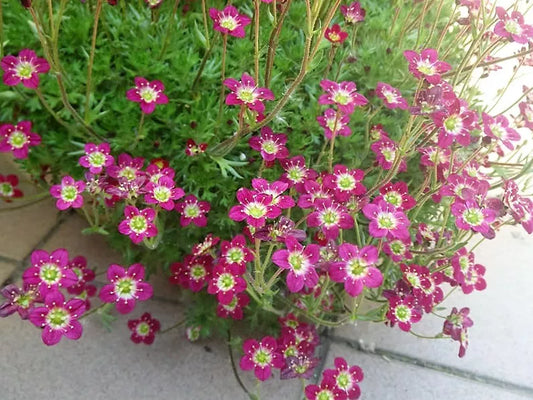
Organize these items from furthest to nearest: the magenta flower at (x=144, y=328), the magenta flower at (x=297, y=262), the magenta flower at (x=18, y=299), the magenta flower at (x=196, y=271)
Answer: the magenta flower at (x=144, y=328)
the magenta flower at (x=196, y=271)
the magenta flower at (x=18, y=299)
the magenta flower at (x=297, y=262)

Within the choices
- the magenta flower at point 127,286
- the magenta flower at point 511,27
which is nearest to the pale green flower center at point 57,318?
the magenta flower at point 127,286

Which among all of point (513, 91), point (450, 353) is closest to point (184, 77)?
point (450, 353)

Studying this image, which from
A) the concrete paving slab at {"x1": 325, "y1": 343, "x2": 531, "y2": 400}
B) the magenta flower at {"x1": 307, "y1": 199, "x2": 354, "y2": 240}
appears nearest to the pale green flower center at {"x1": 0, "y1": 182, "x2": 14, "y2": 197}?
the magenta flower at {"x1": 307, "y1": 199, "x2": 354, "y2": 240}

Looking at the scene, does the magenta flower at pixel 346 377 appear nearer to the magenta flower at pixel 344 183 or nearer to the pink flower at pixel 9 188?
the magenta flower at pixel 344 183

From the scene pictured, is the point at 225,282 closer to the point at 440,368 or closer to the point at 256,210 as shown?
the point at 256,210

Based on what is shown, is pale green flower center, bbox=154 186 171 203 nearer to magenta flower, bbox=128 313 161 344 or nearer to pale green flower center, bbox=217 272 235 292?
pale green flower center, bbox=217 272 235 292

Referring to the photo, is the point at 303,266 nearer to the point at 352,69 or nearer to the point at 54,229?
the point at 352,69

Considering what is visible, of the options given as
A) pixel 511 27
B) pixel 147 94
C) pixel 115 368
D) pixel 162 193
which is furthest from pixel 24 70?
pixel 511 27
